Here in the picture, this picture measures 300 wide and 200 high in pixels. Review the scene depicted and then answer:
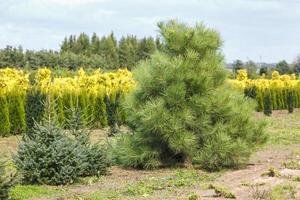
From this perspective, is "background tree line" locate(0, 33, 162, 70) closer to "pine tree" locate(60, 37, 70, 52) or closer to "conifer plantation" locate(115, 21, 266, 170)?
"pine tree" locate(60, 37, 70, 52)

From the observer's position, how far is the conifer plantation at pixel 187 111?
31.7ft

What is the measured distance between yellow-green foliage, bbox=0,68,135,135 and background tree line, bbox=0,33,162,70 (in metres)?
15.0

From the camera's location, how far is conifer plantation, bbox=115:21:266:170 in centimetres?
966

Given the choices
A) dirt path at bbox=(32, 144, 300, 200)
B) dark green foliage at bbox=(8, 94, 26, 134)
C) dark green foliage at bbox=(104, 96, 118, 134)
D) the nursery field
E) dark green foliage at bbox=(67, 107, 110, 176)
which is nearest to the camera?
the nursery field

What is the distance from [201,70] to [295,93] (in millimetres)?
24735

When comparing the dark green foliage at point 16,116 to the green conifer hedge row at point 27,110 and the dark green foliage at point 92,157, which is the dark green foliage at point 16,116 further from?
the dark green foliage at point 92,157

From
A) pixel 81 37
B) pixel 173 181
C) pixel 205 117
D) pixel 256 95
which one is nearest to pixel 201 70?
pixel 205 117

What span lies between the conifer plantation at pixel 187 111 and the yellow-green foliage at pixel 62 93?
5.92 metres

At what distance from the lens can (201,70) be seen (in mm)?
10062

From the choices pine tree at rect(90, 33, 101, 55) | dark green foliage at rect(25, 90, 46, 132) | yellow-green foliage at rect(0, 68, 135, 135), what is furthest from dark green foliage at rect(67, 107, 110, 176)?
pine tree at rect(90, 33, 101, 55)

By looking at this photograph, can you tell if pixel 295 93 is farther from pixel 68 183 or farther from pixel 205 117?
pixel 68 183

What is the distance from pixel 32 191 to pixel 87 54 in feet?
132

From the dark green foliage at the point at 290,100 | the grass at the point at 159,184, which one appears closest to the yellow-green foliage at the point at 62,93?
the grass at the point at 159,184

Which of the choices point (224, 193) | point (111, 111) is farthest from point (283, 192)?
point (111, 111)
